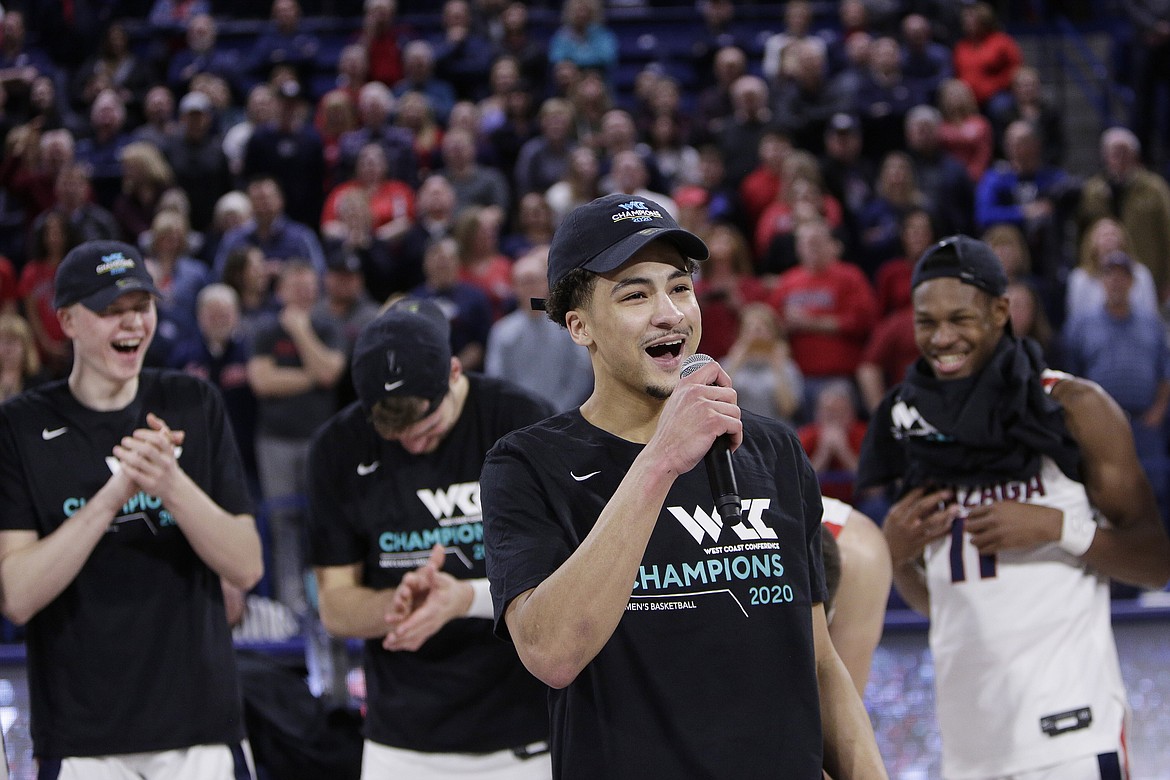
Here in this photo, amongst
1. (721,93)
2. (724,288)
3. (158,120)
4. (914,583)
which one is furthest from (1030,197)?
(158,120)

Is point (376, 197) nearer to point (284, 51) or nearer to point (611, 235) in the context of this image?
point (284, 51)

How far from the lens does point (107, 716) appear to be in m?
3.91

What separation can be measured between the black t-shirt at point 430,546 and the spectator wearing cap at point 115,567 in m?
0.33

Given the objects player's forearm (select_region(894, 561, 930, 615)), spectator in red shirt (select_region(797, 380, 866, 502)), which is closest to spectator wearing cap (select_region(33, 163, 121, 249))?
spectator in red shirt (select_region(797, 380, 866, 502))

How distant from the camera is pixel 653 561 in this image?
2.55 meters

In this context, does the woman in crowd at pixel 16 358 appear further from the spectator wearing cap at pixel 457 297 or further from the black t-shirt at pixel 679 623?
the black t-shirt at pixel 679 623

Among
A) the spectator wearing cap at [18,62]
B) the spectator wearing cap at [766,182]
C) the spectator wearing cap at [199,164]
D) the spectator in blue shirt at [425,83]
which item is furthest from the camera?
the spectator wearing cap at [18,62]

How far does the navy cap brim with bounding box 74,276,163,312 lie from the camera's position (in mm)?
3971

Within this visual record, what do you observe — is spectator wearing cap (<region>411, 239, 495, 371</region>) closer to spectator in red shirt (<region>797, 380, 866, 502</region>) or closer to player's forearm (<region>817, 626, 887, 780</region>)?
spectator in red shirt (<region>797, 380, 866, 502</region>)

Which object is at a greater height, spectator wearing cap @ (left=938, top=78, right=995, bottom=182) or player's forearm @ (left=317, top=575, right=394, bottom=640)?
spectator wearing cap @ (left=938, top=78, right=995, bottom=182)

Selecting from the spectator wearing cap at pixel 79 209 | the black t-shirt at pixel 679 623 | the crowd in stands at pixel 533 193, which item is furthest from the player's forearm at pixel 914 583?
the spectator wearing cap at pixel 79 209

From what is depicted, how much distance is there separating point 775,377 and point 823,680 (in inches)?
248

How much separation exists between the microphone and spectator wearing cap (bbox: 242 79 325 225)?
10.1 meters

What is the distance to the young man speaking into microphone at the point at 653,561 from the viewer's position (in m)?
2.37
